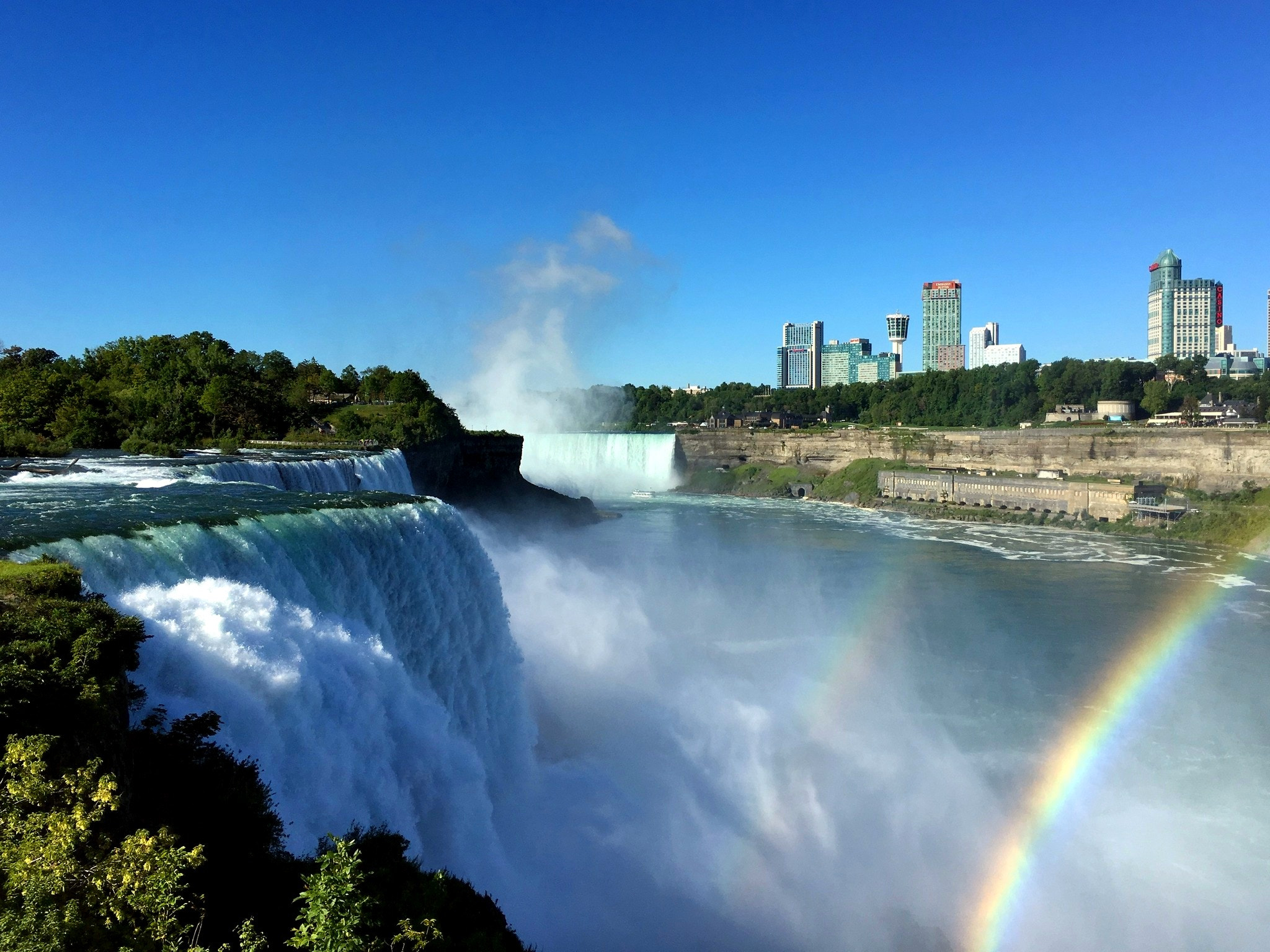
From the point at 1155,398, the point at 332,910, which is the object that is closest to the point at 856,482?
the point at 1155,398

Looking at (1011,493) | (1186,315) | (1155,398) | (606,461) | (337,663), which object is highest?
(1186,315)

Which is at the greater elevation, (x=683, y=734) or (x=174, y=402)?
(x=174, y=402)

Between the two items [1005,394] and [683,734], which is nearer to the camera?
[683,734]

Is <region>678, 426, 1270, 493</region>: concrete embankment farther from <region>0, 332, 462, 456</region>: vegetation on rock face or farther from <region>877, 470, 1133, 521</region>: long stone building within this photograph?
<region>0, 332, 462, 456</region>: vegetation on rock face

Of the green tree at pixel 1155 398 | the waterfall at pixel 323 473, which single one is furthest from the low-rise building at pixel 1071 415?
the waterfall at pixel 323 473

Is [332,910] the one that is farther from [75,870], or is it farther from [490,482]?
[490,482]

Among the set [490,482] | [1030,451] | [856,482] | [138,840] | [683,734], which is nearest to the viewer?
[138,840]

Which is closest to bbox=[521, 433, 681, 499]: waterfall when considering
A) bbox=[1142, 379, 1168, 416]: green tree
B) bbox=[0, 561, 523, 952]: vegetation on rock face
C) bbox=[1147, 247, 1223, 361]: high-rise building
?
bbox=[1142, 379, 1168, 416]: green tree

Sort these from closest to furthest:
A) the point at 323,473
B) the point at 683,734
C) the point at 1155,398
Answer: the point at 683,734 → the point at 323,473 → the point at 1155,398
